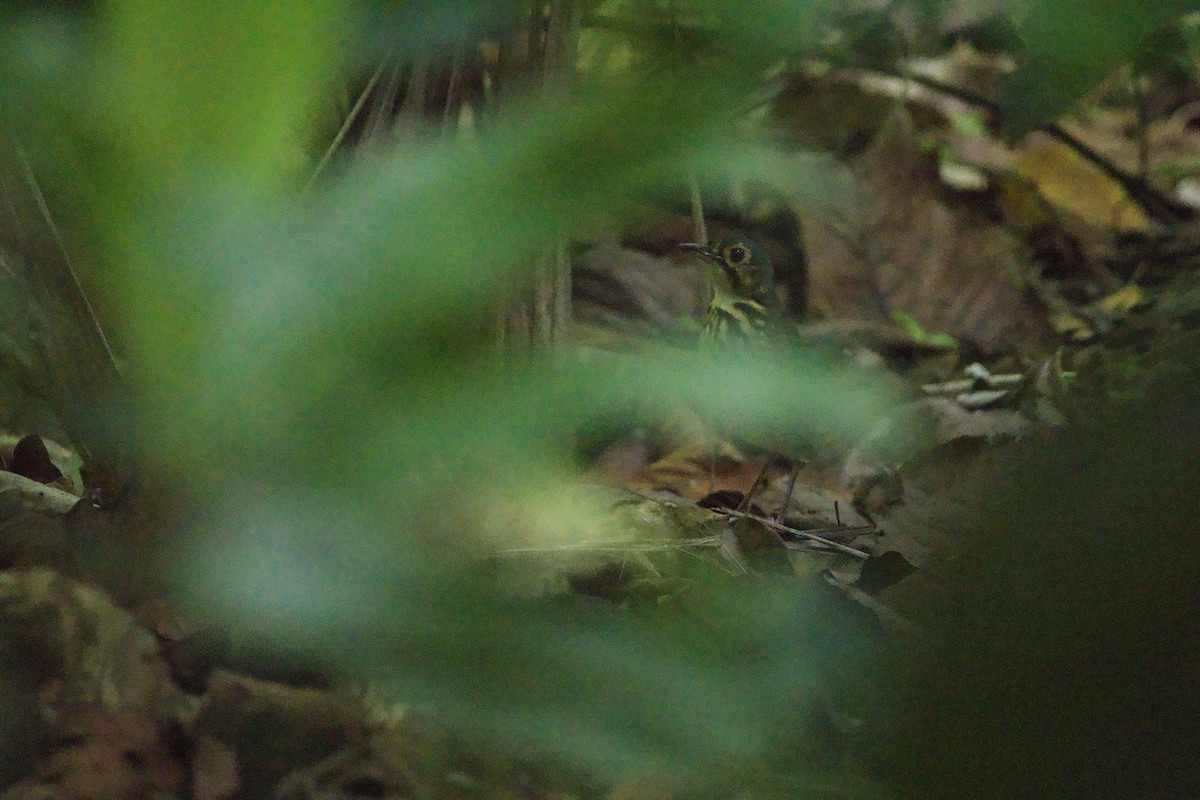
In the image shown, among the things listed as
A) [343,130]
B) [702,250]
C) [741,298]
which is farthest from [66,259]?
[741,298]

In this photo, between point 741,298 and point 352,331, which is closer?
point 352,331

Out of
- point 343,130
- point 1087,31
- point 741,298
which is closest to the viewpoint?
point 343,130

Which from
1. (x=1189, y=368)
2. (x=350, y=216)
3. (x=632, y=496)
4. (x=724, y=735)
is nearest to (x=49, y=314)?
(x=350, y=216)

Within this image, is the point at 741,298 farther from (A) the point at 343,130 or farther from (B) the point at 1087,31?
(A) the point at 343,130

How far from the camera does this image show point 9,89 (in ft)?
1.60

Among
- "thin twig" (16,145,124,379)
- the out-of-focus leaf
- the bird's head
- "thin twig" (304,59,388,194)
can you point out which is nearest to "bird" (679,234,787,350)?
the bird's head

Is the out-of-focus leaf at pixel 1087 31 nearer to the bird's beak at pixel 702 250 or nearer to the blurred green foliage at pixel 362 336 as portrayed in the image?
the blurred green foliage at pixel 362 336

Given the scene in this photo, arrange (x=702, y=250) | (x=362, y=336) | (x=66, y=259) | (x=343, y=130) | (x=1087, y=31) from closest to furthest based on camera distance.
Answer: (x=362, y=336) < (x=66, y=259) < (x=343, y=130) < (x=1087, y=31) < (x=702, y=250)

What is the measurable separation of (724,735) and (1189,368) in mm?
250

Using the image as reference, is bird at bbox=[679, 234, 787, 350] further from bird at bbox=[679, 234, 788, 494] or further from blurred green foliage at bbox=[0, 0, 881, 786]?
blurred green foliage at bbox=[0, 0, 881, 786]

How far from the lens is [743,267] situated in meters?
3.44

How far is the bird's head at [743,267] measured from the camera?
3424mm

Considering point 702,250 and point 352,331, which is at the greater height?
point 352,331

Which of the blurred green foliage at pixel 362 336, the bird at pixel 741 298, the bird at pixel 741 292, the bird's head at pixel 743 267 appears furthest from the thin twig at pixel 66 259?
the bird's head at pixel 743 267
